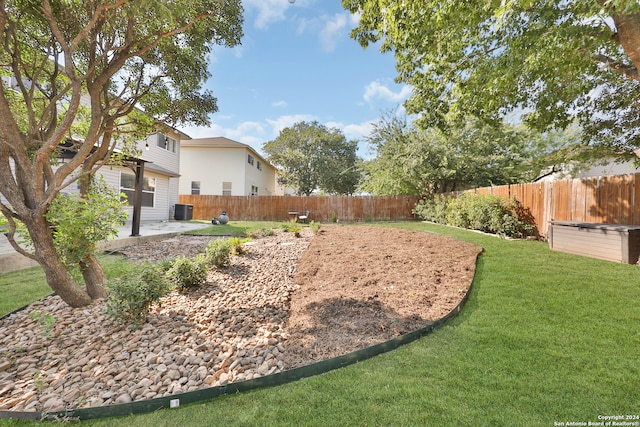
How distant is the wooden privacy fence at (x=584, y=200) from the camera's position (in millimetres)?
5266

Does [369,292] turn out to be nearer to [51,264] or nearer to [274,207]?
[51,264]

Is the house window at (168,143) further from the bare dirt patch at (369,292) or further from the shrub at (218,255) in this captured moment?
the bare dirt patch at (369,292)

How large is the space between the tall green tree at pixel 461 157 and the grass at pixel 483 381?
36.5 feet

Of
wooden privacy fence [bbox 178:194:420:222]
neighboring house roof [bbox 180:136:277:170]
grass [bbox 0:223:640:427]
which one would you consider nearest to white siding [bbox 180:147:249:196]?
neighboring house roof [bbox 180:136:277:170]

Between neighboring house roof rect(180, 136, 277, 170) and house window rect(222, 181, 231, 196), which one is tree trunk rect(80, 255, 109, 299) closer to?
neighboring house roof rect(180, 136, 277, 170)

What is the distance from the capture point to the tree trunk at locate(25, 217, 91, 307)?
9.43 ft

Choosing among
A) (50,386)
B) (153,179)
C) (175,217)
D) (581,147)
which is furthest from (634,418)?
(175,217)

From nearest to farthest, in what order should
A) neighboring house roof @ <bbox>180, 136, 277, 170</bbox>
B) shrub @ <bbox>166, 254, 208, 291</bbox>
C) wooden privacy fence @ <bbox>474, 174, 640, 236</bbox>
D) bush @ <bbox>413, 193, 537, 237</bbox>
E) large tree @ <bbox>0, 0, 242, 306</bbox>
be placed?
1. large tree @ <bbox>0, 0, 242, 306</bbox>
2. shrub @ <bbox>166, 254, 208, 291</bbox>
3. wooden privacy fence @ <bbox>474, 174, 640, 236</bbox>
4. bush @ <bbox>413, 193, 537, 237</bbox>
5. neighboring house roof @ <bbox>180, 136, 277, 170</bbox>

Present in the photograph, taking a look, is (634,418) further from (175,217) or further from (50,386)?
(175,217)

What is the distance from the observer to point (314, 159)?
2438 centimetres

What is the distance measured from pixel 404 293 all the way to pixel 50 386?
3564 millimetres

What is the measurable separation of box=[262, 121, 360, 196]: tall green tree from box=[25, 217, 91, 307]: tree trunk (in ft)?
70.9

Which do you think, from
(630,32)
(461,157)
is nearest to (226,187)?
(461,157)

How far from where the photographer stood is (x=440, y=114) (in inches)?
270
